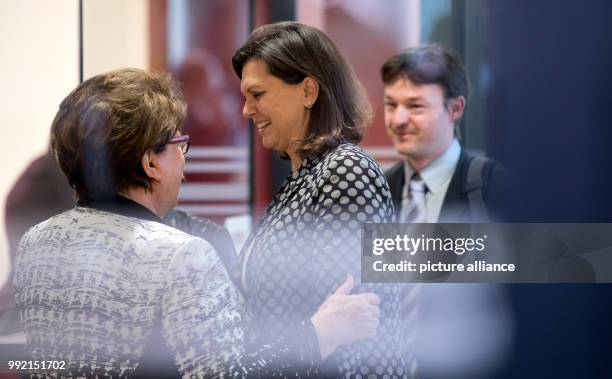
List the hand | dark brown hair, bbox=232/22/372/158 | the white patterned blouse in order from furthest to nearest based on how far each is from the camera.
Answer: dark brown hair, bbox=232/22/372/158, the hand, the white patterned blouse

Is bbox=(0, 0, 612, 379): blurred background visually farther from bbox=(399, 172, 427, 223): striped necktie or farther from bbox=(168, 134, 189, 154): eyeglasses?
bbox=(168, 134, 189, 154): eyeglasses

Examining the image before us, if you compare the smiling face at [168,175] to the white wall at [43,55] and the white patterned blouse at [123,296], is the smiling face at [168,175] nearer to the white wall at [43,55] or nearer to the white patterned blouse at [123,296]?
the white patterned blouse at [123,296]

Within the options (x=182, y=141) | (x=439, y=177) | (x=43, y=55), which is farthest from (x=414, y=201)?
(x=43, y=55)

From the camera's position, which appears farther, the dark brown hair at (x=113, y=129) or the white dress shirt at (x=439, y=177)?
the white dress shirt at (x=439, y=177)

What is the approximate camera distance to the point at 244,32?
5.95 ft

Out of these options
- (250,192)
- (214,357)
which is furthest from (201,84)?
(214,357)

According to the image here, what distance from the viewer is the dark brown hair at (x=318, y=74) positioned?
5.45 feet

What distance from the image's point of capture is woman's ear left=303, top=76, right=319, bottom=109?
1670mm

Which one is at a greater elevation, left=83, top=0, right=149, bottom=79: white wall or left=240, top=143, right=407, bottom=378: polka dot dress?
left=83, top=0, right=149, bottom=79: white wall

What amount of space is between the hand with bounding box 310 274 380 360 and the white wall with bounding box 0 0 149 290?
2.20 feet

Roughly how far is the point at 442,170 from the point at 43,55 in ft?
3.11

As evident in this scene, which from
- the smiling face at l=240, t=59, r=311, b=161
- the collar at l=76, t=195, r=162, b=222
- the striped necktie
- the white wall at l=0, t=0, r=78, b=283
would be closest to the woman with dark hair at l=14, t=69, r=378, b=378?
the collar at l=76, t=195, r=162, b=222

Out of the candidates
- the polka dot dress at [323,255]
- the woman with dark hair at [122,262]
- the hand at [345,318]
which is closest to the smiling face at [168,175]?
the woman with dark hair at [122,262]

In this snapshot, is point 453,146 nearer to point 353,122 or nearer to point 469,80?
point 469,80
